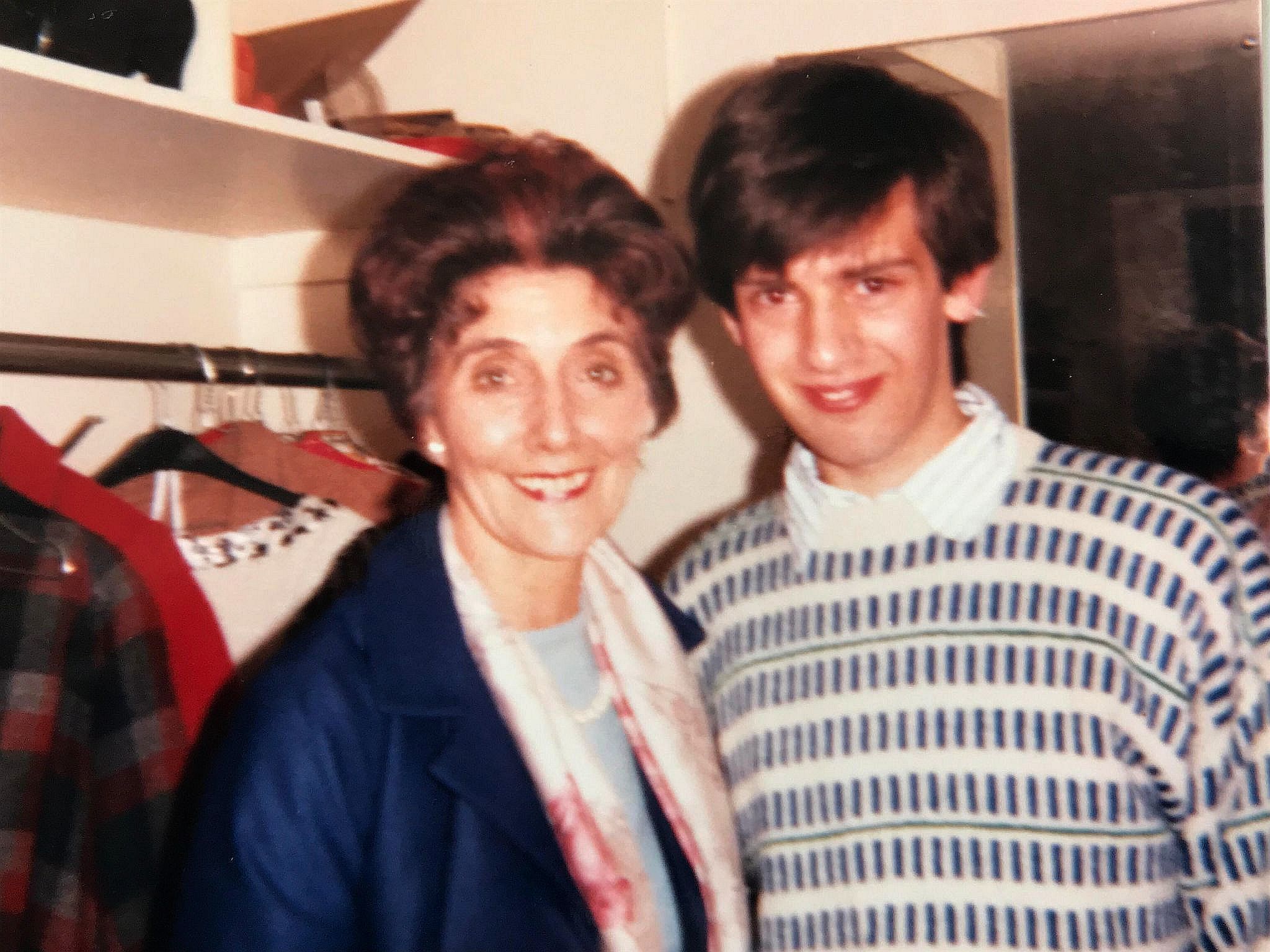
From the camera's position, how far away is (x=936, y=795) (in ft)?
2.89

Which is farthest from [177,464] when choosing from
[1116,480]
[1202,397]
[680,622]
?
[1202,397]

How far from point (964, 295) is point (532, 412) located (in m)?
0.40

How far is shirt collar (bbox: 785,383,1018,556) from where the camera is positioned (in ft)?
2.98

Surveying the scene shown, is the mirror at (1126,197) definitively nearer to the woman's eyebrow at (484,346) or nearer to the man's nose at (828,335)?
the man's nose at (828,335)

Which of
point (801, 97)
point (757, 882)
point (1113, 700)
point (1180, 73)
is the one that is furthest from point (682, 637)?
point (1180, 73)

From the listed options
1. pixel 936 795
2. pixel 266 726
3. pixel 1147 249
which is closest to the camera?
pixel 266 726

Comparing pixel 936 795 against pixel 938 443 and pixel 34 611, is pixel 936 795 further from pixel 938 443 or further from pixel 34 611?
pixel 34 611

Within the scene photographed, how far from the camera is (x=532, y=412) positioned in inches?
34.2

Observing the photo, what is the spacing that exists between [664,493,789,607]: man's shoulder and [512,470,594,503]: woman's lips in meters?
0.21

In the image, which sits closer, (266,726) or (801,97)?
(266,726)

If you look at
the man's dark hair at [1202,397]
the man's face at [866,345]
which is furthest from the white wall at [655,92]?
the man's dark hair at [1202,397]

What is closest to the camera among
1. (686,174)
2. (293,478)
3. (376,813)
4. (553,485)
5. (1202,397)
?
(376,813)

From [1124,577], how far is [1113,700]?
93mm

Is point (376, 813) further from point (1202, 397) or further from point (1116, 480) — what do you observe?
point (1202, 397)
